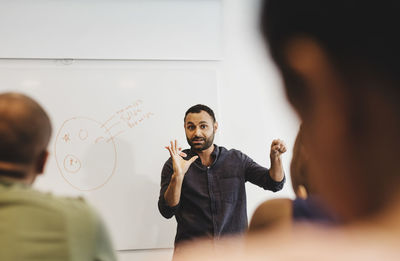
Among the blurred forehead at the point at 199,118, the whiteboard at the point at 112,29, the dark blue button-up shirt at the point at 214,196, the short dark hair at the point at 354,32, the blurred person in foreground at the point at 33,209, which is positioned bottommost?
the dark blue button-up shirt at the point at 214,196

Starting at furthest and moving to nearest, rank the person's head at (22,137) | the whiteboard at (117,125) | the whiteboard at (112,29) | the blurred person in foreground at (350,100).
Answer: the whiteboard at (112,29)
the whiteboard at (117,125)
the person's head at (22,137)
the blurred person in foreground at (350,100)

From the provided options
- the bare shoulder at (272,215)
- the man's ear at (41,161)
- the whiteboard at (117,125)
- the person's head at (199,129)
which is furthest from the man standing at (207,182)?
the bare shoulder at (272,215)

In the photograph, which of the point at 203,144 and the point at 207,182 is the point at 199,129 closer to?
the point at 203,144

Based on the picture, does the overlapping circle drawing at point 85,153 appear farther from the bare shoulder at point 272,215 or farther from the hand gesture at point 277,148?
the bare shoulder at point 272,215

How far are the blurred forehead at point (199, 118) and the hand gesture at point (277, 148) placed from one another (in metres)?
0.35

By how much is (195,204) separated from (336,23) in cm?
126

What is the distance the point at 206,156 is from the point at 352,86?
53.2 inches

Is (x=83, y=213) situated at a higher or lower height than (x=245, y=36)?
lower

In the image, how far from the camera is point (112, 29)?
1871mm

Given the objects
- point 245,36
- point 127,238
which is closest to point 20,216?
point 245,36

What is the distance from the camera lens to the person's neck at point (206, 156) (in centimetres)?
148

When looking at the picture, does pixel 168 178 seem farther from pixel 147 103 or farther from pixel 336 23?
pixel 336 23

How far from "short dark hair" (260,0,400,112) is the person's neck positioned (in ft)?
4.36

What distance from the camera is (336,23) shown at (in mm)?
160
